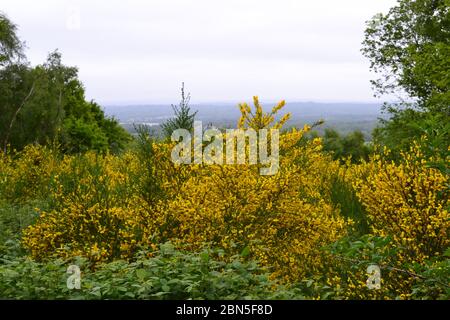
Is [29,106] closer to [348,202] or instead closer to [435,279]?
[348,202]

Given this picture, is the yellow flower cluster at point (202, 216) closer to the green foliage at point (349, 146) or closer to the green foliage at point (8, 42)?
the green foliage at point (8, 42)

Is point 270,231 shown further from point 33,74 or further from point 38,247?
point 33,74

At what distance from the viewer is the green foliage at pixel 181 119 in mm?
Result: 9773

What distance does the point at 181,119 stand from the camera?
9.91 metres

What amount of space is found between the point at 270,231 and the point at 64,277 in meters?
3.20

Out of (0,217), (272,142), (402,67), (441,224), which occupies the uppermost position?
(402,67)

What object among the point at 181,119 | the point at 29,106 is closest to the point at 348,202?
the point at 181,119

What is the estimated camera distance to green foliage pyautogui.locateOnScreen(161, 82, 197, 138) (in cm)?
977

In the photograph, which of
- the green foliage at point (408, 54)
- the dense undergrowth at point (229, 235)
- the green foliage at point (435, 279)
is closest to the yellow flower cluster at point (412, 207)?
the dense undergrowth at point (229, 235)

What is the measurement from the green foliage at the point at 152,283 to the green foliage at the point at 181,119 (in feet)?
14.0

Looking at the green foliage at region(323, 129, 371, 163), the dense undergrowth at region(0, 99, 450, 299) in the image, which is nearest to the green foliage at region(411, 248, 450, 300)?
the dense undergrowth at region(0, 99, 450, 299)

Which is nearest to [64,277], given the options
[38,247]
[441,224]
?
[38,247]

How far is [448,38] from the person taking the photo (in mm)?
24188

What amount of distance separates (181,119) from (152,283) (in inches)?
205
